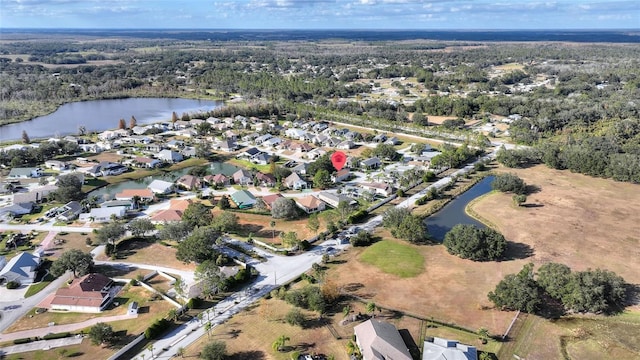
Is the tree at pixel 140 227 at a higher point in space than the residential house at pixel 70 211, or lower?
higher

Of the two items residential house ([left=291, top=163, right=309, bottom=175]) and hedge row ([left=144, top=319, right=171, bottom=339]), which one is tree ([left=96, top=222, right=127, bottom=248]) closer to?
hedge row ([left=144, top=319, right=171, bottom=339])

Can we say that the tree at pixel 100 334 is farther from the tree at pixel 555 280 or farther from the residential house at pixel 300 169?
the residential house at pixel 300 169

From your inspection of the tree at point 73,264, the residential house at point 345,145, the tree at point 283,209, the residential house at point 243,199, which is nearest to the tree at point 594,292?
the tree at point 283,209

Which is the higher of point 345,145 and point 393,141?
point 393,141

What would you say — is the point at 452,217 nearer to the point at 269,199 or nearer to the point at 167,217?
the point at 269,199

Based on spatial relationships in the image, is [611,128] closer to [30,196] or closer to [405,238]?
[405,238]

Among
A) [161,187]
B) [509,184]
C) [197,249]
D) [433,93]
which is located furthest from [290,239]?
[433,93]

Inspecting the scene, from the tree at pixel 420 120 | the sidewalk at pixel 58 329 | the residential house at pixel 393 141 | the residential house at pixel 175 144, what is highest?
the tree at pixel 420 120

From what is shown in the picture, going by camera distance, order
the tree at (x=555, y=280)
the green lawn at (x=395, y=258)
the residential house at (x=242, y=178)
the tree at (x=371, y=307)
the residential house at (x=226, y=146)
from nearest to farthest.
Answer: the tree at (x=371, y=307), the tree at (x=555, y=280), the green lawn at (x=395, y=258), the residential house at (x=242, y=178), the residential house at (x=226, y=146)
